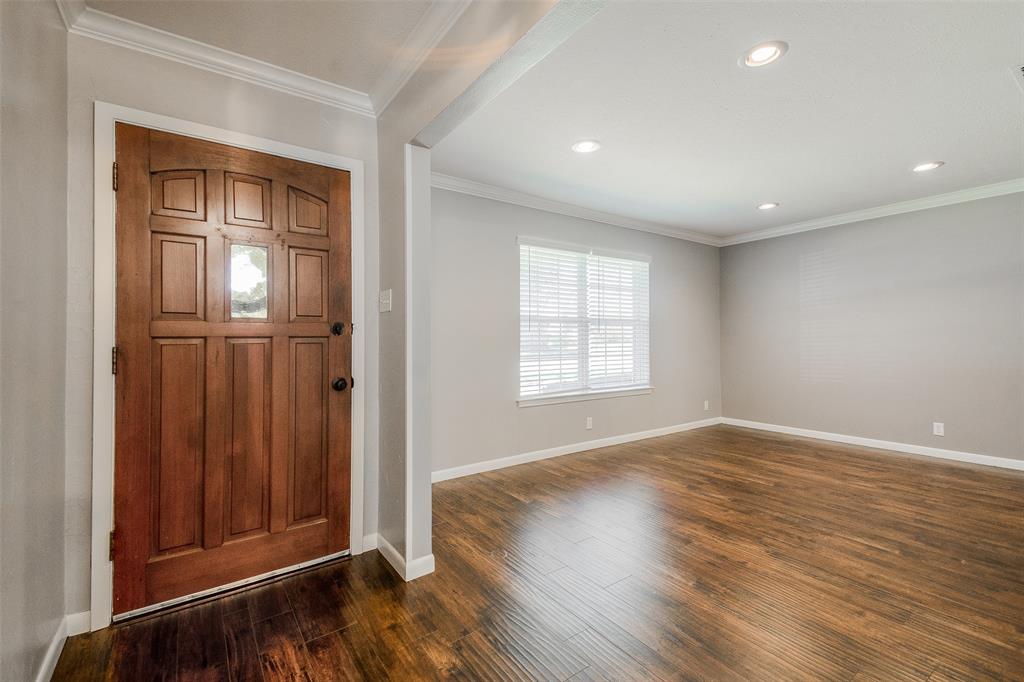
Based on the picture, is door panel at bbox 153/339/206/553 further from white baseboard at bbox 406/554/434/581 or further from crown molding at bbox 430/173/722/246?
crown molding at bbox 430/173/722/246

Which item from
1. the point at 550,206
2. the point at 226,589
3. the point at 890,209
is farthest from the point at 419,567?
the point at 890,209

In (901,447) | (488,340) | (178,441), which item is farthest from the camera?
(901,447)

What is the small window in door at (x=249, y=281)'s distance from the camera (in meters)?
2.14

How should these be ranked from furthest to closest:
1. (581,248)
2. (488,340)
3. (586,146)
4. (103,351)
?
(581,248) < (488,340) < (586,146) < (103,351)

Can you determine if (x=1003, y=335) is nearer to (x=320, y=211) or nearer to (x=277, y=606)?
(x=320, y=211)

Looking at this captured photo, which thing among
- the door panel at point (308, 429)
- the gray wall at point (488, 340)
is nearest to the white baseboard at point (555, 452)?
the gray wall at point (488, 340)

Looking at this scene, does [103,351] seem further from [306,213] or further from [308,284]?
[306,213]

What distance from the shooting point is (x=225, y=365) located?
211 cm

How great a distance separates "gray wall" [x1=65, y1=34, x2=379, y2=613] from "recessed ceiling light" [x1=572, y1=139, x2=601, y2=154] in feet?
5.42

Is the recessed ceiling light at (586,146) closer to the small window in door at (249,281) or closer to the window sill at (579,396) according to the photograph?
the small window in door at (249,281)

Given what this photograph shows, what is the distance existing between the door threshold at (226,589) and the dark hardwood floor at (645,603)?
5 cm

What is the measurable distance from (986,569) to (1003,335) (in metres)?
3.05

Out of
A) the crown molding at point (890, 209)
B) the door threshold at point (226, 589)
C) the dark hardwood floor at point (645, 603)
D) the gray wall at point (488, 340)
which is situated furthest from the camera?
the crown molding at point (890, 209)

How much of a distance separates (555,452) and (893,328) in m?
3.89
